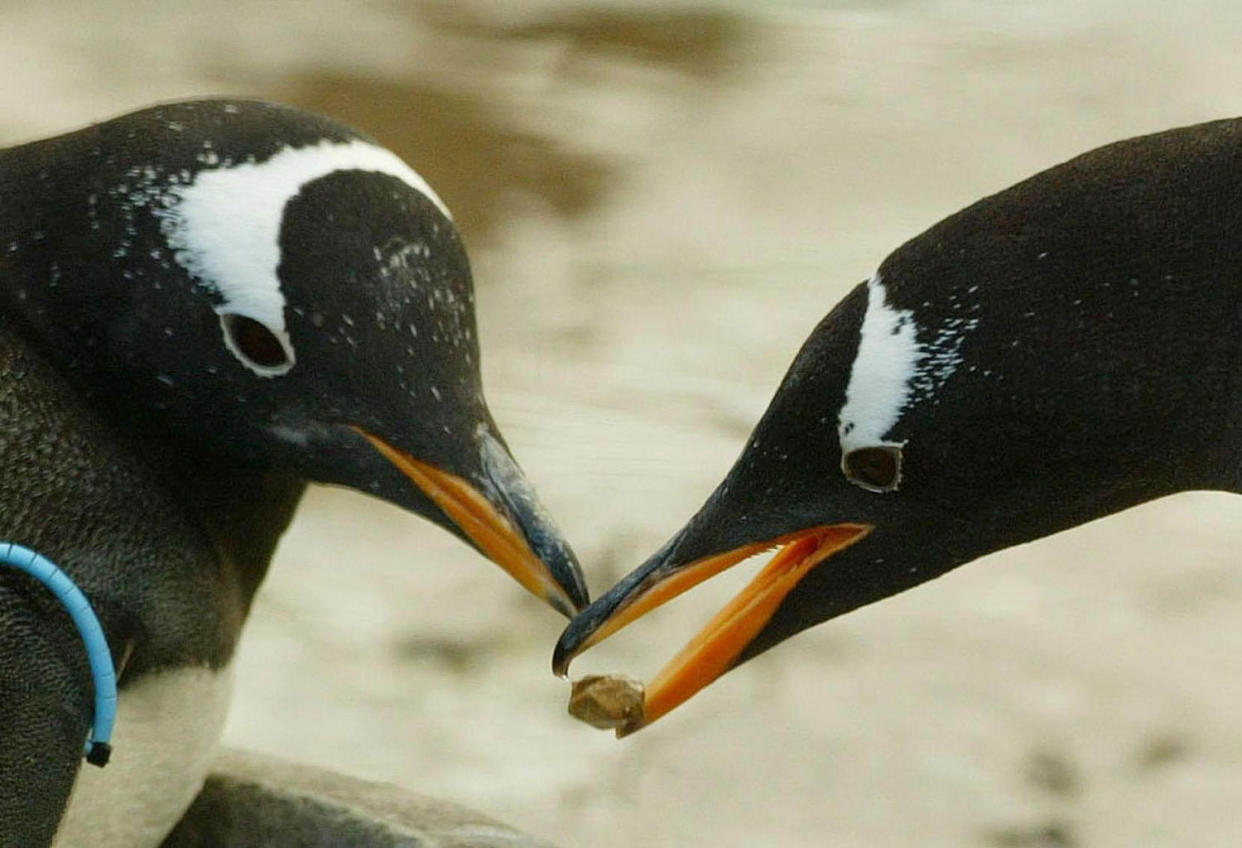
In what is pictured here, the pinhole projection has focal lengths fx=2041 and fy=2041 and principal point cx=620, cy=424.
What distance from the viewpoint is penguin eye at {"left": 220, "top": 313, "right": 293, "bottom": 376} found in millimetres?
1080

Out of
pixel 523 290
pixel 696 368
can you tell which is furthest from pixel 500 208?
pixel 696 368

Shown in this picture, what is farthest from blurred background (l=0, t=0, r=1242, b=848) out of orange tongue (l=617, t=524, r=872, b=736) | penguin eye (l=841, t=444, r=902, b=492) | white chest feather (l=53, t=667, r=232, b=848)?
penguin eye (l=841, t=444, r=902, b=492)

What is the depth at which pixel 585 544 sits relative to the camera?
189 centimetres

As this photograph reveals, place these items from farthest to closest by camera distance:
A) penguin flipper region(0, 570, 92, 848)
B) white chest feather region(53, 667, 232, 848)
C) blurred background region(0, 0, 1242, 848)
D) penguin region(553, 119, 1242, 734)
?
blurred background region(0, 0, 1242, 848) < white chest feather region(53, 667, 232, 848) < penguin flipper region(0, 570, 92, 848) < penguin region(553, 119, 1242, 734)

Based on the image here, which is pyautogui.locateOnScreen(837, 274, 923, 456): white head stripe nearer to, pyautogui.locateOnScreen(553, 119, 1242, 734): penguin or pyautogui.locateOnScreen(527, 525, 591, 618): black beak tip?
pyautogui.locateOnScreen(553, 119, 1242, 734): penguin

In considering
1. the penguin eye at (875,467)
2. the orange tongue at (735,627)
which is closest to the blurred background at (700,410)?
the orange tongue at (735,627)

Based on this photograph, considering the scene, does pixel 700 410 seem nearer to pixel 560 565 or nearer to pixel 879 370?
pixel 560 565

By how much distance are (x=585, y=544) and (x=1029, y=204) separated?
1.01 metres

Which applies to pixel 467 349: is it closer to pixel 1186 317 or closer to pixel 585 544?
pixel 1186 317

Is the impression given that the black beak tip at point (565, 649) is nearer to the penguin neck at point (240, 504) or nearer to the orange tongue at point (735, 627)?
the orange tongue at point (735, 627)

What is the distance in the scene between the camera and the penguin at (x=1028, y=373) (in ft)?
3.00

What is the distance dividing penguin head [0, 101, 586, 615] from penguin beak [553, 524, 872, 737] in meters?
0.03

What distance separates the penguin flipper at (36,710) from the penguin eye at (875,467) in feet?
1.33

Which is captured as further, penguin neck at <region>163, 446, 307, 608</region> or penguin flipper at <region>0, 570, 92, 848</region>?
penguin neck at <region>163, 446, 307, 608</region>
